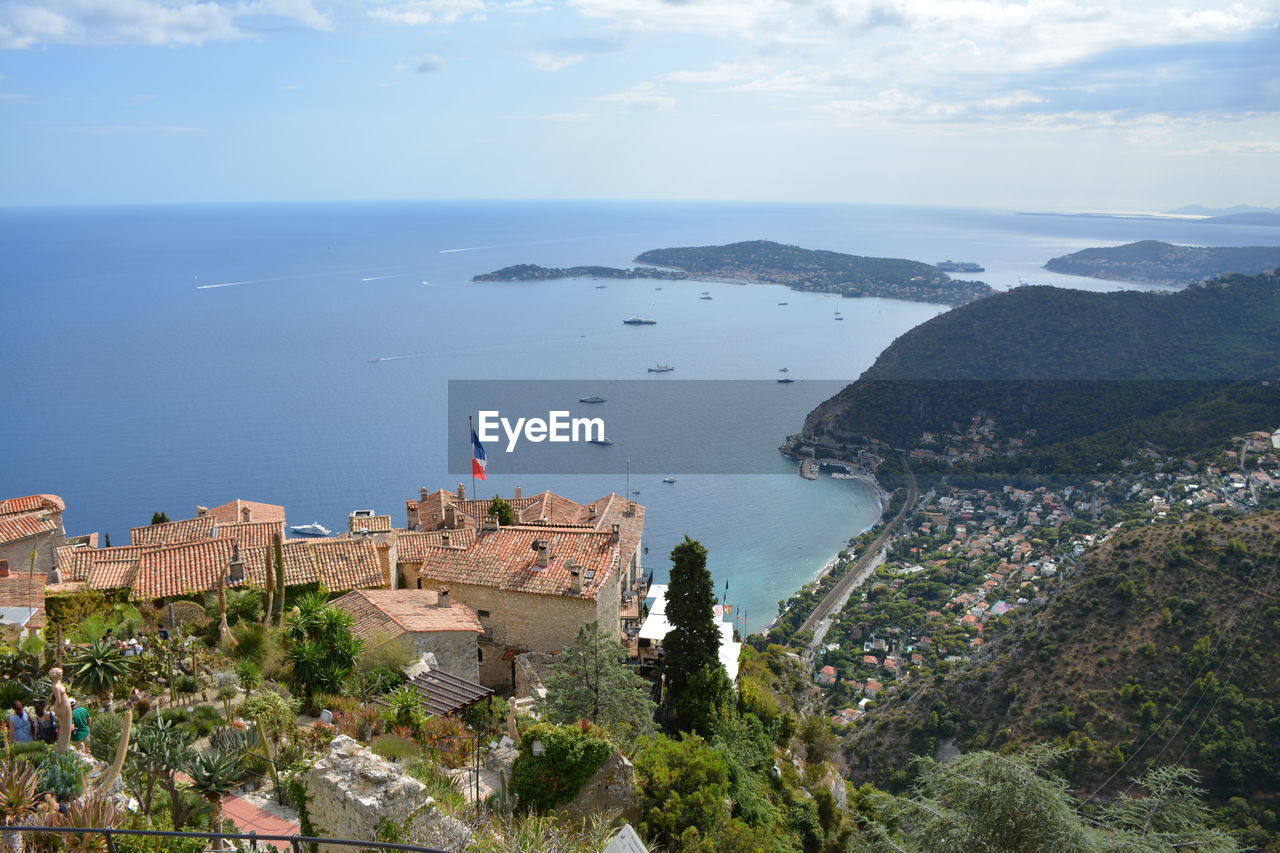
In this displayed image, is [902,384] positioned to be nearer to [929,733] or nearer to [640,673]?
[929,733]

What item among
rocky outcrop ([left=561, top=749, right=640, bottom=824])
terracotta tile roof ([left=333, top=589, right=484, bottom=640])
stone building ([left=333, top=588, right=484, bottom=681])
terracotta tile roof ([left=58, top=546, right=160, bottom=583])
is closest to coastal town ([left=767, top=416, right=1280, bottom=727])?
terracotta tile roof ([left=333, top=589, right=484, bottom=640])

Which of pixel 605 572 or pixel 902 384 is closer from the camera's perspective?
pixel 605 572

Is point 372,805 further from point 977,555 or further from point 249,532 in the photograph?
point 977,555

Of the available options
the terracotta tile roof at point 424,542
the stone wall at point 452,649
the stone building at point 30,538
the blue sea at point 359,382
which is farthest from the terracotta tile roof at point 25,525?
the blue sea at point 359,382

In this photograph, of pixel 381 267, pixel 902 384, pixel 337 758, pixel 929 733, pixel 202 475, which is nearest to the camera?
pixel 337 758

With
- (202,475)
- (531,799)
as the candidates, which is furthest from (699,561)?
A: (202,475)
